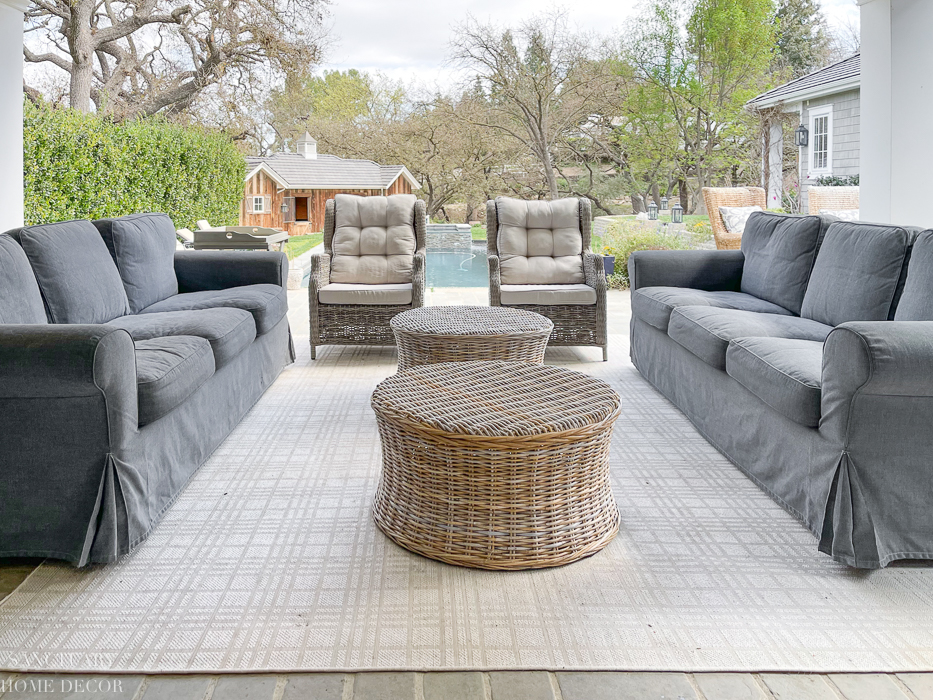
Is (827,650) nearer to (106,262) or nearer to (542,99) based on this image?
(106,262)

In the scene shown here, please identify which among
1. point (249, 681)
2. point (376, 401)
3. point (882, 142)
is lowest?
point (249, 681)

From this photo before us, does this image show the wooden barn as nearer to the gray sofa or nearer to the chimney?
the chimney

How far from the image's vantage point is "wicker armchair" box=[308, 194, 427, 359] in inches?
203

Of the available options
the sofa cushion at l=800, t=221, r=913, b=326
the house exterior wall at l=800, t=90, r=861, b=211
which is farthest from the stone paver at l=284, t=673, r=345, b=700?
the house exterior wall at l=800, t=90, r=861, b=211

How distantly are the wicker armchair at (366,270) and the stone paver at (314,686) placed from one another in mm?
3490

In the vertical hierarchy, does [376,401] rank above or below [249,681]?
above

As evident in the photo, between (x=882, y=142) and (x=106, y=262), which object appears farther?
(x=882, y=142)

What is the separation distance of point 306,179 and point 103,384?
14507mm

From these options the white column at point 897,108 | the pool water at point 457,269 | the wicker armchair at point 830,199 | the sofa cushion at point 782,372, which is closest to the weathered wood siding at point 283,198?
the pool water at point 457,269

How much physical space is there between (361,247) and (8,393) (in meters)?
3.58

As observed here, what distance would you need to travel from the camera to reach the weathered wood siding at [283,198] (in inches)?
611

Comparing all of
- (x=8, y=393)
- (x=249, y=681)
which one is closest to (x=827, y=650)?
(x=249, y=681)

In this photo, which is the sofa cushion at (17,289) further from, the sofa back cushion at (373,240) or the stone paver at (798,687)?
the sofa back cushion at (373,240)

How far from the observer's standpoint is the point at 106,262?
12.0 feet
